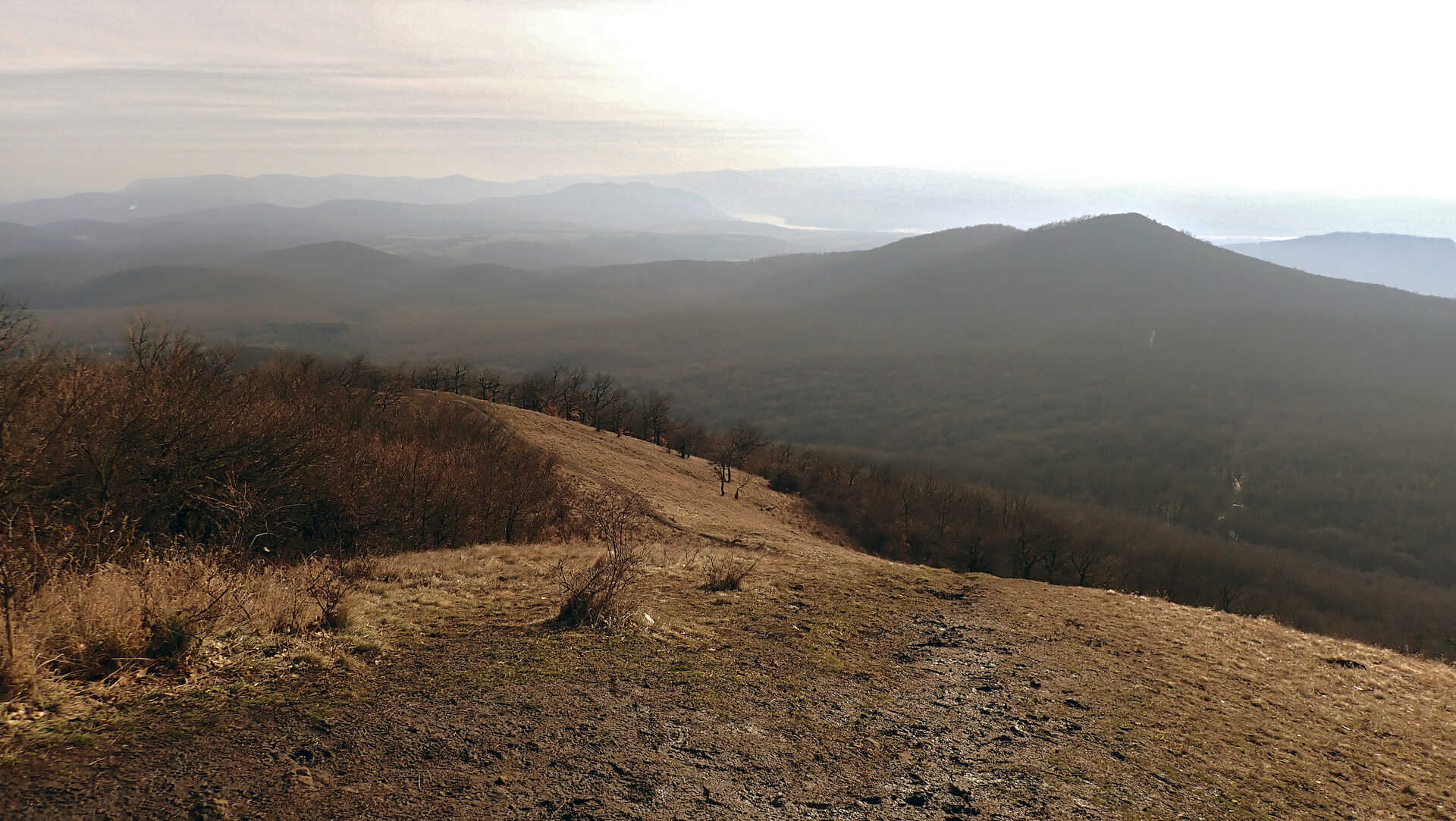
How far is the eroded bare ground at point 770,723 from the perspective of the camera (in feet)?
14.6

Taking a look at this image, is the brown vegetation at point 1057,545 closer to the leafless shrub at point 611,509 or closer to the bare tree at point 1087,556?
the bare tree at point 1087,556

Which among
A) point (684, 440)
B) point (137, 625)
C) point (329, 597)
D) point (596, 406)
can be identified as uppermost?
point (137, 625)

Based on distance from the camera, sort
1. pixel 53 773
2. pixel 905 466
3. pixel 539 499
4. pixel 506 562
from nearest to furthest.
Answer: pixel 53 773 → pixel 506 562 → pixel 539 499 → pixel 905 466

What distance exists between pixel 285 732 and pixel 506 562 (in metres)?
8.09

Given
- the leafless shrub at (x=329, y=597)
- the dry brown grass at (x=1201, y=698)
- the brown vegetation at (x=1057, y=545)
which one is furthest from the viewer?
the brown vegetation at (x=1057, y=545)

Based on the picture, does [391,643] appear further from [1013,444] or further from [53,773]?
[1013,444]

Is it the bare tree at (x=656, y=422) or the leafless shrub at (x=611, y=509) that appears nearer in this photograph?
the leafless shrub at (x=611, y=509)

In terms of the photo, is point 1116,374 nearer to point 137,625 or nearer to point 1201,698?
point 1201,698

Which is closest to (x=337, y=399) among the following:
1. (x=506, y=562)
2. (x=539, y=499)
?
(x=539, y=499)

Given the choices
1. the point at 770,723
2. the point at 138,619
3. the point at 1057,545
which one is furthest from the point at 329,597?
the point at 1057,545

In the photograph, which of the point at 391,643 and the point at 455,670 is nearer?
the point at 455,670

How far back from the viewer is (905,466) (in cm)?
7700

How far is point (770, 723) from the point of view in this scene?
6.38 meters

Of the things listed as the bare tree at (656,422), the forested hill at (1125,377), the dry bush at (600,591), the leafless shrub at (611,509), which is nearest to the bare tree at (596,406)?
the bare tree at (656,422)
